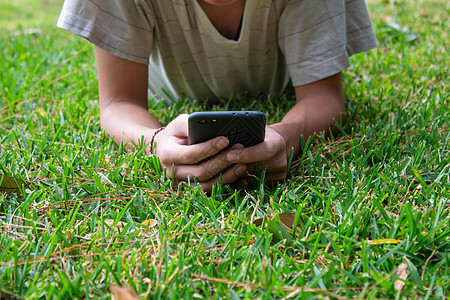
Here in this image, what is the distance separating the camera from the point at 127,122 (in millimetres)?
1663

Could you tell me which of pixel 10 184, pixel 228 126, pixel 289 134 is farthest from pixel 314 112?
pixel 10 184

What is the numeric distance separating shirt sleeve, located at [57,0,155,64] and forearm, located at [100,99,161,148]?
6.8 inches

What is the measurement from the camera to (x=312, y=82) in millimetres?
1764

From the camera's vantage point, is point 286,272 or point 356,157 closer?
point 286,272

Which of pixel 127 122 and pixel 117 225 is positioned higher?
pixel 127 122

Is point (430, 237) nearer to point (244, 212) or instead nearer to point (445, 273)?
point (445, 273)

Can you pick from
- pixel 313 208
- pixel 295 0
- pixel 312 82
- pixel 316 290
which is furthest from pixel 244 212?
pixel 295 0

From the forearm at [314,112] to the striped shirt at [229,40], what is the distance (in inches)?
2.2

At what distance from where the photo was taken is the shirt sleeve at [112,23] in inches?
65.4

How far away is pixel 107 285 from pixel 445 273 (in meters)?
0.69

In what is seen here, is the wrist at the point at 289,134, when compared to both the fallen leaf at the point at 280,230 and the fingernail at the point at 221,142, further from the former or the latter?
the fallen leaf at the point at 280,230

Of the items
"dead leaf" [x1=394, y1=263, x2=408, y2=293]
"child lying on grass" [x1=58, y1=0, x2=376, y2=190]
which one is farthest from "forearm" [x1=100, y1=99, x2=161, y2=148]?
"dead leaf" [x1=394, y1=263, x2=408, y2=293]

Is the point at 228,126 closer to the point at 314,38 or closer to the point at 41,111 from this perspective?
the point at 314,38

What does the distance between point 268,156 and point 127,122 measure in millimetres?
562
